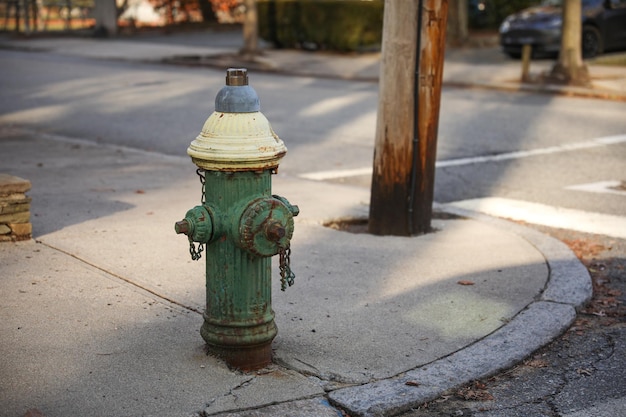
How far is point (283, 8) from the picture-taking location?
25250mm

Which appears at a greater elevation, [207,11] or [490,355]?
[207,11]

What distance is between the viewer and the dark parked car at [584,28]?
20.8 m

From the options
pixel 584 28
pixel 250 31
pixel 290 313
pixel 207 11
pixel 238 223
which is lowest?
pixel 290 313

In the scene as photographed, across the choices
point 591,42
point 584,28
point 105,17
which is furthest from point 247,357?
point 105,17

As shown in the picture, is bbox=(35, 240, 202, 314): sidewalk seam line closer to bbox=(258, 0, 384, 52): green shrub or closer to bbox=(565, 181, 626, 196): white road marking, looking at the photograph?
bbox=(565, 181, 626, 196): white road marking

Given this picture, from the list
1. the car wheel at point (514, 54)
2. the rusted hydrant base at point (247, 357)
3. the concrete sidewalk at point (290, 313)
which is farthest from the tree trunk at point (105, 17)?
the rusted hydrant base at point (247, 357)

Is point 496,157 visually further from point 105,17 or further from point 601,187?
point 105,17

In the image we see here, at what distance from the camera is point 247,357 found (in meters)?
4.35

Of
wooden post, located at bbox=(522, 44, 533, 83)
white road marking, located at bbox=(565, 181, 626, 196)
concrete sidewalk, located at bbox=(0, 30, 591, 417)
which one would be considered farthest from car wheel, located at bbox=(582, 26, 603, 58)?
concrete sidewalk, located at bbox=(0, 30, 591, 417)

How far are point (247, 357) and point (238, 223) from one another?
660mm

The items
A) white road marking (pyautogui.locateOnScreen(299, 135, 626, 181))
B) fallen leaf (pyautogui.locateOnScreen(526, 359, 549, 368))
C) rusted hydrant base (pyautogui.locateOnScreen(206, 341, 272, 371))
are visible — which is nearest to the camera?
rusted hydrant base (pyautogui.locateOnScreen(206, 341, 272, 371))

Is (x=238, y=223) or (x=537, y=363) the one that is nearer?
(x=238, y=223)

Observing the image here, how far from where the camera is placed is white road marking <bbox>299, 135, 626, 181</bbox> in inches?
385

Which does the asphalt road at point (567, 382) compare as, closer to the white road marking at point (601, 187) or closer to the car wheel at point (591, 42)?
the white road marking at point (601, 187)
